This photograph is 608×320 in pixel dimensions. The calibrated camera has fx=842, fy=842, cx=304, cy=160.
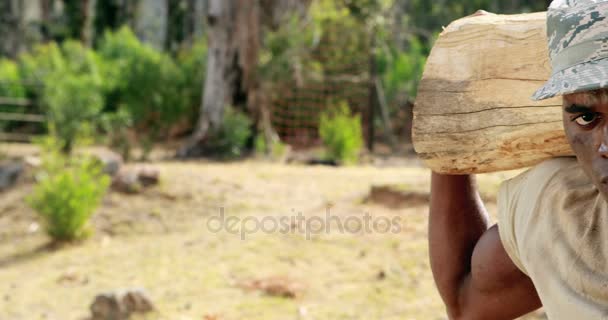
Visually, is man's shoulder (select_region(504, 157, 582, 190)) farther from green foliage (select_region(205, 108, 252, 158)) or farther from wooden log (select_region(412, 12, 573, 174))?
green foliage (select_region(205, 108, 252, 158))

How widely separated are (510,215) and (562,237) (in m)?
0.16

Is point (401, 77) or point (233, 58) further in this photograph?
point (401, 77)

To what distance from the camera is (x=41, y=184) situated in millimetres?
6020

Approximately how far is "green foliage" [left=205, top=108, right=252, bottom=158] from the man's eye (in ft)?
30.4

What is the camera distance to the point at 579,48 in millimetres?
1232

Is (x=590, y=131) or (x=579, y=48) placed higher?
(x=579, y=48)

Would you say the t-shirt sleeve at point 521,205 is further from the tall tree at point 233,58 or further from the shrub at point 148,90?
the shrub at point 148,90

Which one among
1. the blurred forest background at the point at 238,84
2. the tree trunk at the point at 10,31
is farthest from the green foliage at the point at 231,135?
the tree trunk at the point at 10,31

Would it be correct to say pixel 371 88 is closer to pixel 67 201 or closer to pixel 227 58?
pixel 227 58

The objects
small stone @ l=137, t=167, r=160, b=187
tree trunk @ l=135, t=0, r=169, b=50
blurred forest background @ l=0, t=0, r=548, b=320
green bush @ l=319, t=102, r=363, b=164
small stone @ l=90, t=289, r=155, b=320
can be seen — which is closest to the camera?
small stone @ l=90, t=289, r=155, b=320

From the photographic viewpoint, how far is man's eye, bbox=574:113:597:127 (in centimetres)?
125

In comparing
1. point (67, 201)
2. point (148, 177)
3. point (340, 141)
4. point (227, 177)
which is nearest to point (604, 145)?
point (67, 201)

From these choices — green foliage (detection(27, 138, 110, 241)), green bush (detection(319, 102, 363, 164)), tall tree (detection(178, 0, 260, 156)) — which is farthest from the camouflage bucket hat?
tall tree (detection(178, 0, 260, 156))

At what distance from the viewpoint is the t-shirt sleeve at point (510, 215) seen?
1.51m
